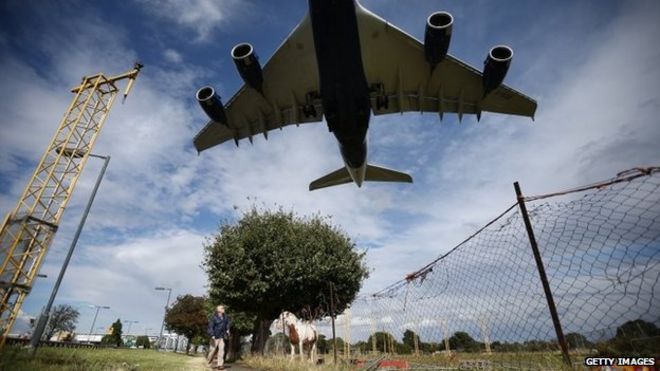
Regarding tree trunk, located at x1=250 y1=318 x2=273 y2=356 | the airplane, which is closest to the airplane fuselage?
the airplane

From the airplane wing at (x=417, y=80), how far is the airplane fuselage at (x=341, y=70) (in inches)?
108

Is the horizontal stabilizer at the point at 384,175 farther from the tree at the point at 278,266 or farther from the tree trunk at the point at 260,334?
the tree trunk at the point at 260,334

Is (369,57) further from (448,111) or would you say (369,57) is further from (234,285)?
(234,285)

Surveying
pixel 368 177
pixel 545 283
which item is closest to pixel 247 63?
pixel 368 177

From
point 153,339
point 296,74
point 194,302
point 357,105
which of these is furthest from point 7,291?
point 153,339

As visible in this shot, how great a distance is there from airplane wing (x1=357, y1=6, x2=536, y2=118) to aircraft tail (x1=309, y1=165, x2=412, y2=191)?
2.95m

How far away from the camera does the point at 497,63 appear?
318 inches

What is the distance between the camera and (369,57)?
11008 mm

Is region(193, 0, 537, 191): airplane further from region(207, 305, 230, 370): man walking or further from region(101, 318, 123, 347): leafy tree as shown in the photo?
region(101, 318, 123, 347): leafy tree

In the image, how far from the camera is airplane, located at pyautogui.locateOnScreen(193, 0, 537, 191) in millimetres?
7719

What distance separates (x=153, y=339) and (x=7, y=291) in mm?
80757

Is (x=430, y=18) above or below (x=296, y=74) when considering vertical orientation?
below

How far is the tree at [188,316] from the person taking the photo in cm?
4488
